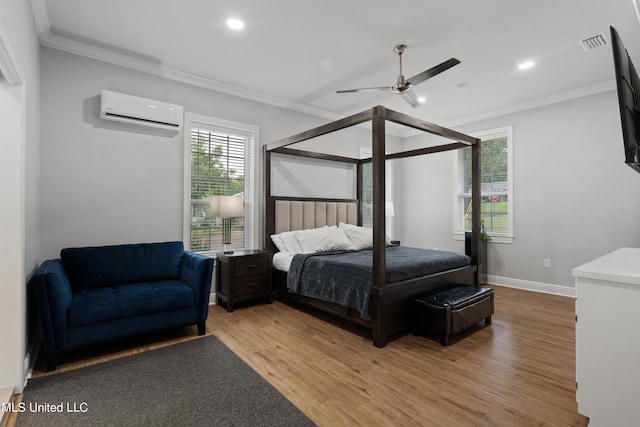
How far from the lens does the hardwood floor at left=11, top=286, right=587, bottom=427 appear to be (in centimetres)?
188

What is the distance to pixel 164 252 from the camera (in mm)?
3369

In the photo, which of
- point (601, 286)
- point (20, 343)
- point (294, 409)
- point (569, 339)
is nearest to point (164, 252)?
point (20, 343)

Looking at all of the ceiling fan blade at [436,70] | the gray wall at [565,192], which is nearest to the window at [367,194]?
the gray wall at [565,192]

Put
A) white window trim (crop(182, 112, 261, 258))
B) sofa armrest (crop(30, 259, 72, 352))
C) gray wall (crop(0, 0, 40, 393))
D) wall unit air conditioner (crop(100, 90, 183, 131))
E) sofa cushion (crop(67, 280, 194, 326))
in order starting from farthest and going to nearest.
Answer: white window trim (crop(182, 112, 261, 258)) < wall unit air conditioner (crop(100, 90, 183, 131)) < sofa cushion (crop(67, 280, 194, 326)) < sofa armrest (crop(30, 259, 72, 352)) < gray wall (crop(0, 0, 40, 393))

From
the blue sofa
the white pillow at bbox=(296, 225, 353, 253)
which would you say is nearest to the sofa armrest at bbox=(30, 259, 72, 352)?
the blue sofa

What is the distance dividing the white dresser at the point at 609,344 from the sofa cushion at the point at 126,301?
2.83 meters

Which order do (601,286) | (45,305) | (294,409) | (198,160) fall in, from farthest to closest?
1. (198,160)
2. (45,305)
3. (294,409)
4. (601,286)

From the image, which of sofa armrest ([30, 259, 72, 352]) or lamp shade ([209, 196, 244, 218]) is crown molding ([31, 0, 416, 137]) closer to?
lamp shade ([209, 196, 244, 218])

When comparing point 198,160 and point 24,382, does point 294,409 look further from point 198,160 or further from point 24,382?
point 198,160

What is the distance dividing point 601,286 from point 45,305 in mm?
3366

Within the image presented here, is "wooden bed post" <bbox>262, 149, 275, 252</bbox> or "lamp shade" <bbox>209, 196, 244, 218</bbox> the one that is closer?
"lamp shade" <bbox>209, 196, 244, 218</bbox>

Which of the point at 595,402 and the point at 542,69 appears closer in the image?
the point at 595,402

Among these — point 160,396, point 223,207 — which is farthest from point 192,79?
point 160,396

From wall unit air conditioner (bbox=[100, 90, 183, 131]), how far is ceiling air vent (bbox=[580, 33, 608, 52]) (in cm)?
414
